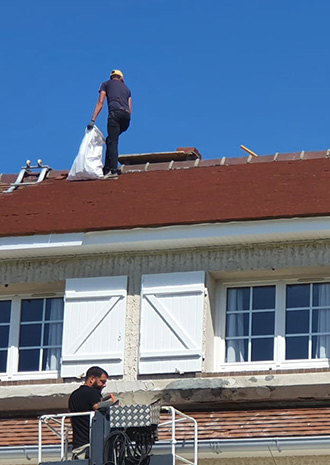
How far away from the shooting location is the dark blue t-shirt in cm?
2308

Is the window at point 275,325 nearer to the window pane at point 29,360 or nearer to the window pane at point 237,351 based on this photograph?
the window pane at point 237,351

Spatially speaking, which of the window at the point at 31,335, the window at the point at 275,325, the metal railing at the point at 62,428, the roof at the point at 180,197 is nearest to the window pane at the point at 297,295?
the window at the point at 275,325

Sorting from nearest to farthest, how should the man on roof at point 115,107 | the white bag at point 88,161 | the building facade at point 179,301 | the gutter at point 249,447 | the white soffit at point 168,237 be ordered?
the gutter at point 249,447 < the building facade at point 179,301 < the white soffit at point 168,237 < the white bag at point 88,161 < the man on roof at point 115,107

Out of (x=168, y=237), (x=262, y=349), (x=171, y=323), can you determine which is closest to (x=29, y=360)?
(x=171, y=323)

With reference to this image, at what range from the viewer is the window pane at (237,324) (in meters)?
19.6

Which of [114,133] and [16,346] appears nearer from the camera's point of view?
[16,346]

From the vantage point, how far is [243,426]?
59.3 feet

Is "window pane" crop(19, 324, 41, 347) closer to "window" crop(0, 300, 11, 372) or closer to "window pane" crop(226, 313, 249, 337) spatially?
"window" crop(0, 300, 11, 372)

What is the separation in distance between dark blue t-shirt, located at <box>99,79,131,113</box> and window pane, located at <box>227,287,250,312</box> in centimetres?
430

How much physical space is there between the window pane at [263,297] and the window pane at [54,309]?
8.28 ft

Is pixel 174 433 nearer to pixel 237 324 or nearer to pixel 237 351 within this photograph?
pixel 237 351

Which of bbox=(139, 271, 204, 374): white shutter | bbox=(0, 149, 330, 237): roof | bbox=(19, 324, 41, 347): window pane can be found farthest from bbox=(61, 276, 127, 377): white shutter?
bbox=(0, 149, 330, 237): roof

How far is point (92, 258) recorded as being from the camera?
20203mm

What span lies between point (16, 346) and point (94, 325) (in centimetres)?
115
